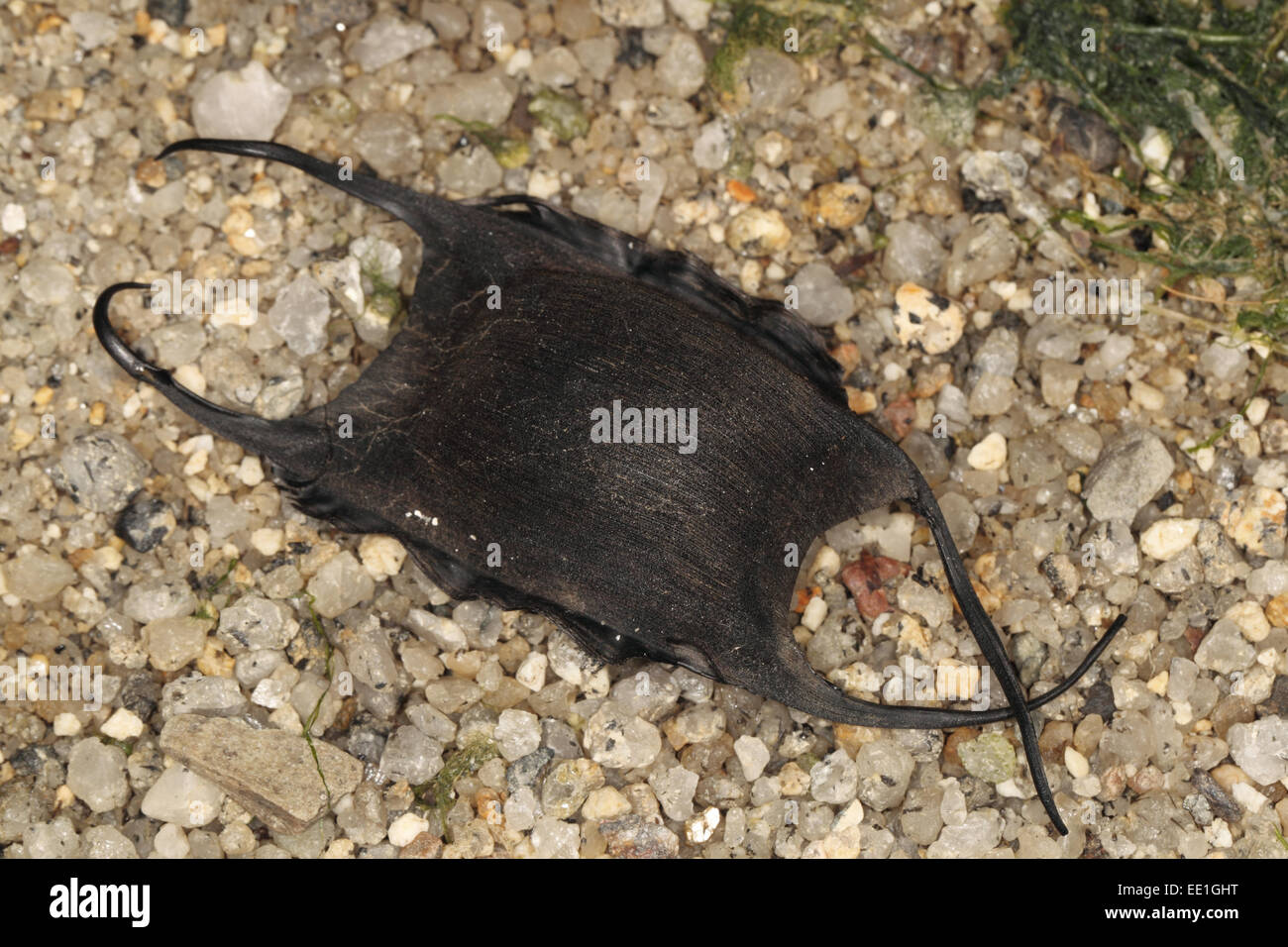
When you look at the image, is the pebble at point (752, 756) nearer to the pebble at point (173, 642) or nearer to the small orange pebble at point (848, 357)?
the small orange pebble at point (848, 357)

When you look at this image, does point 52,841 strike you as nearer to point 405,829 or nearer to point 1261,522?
point 405,829

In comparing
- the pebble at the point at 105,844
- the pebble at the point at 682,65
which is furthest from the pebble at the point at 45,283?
the pebble at the point at 682,65

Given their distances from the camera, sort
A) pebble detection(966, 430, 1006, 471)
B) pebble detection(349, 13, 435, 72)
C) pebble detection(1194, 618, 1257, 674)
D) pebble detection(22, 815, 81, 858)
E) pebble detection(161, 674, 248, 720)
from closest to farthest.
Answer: pebble detection(22, 815, 81, 858) < pebble detection(161, 674, 248, 720) < pebble detection(1194, 618, 1257, 674) < pebble detection(966, 430, 1006, 471) < pebble detection(349, 13, 435, 72)

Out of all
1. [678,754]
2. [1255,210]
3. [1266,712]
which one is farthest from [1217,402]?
[678,754]

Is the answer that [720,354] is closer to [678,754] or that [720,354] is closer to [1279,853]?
[678,754]

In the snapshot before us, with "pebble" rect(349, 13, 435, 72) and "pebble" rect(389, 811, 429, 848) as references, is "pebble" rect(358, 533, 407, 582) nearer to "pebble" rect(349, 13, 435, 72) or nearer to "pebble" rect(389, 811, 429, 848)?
"pebble" rect(389, 811, 429, 848)

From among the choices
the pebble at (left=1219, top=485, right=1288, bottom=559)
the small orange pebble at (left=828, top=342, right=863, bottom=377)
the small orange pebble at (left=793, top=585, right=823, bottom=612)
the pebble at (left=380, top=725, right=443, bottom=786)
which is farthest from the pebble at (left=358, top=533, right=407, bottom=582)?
the pebble at (left=1219, top=485, right=1288, bottom=559)
